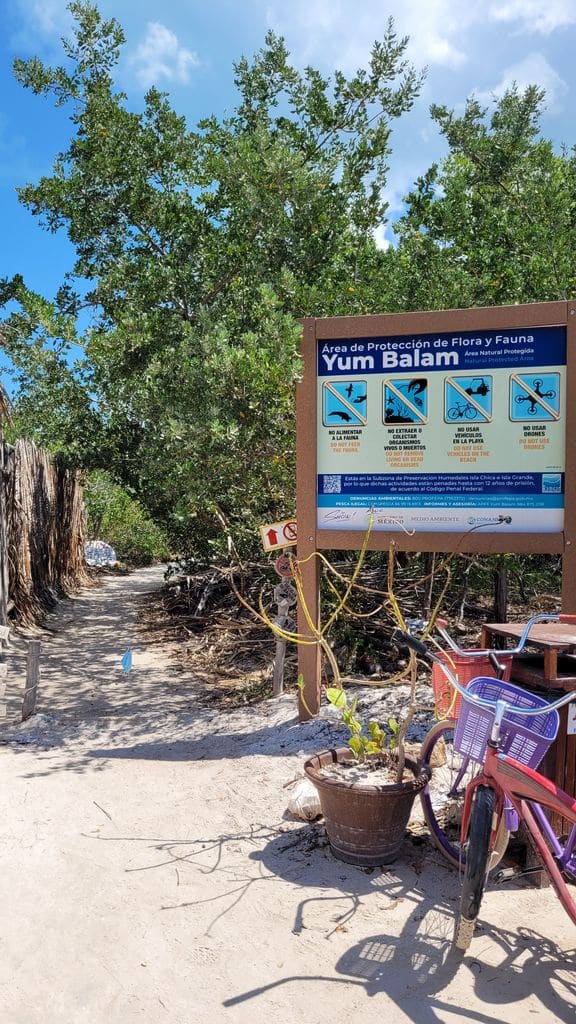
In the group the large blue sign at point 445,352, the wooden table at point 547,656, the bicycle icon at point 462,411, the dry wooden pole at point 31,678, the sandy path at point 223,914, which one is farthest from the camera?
the dry wooden pole at point 31,678

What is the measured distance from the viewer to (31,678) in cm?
577

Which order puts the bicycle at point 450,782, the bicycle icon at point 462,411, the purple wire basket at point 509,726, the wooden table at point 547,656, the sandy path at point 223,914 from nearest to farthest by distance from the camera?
1. the sandy path at point 223,914
2. the purple wire basket at point 509,726
3. the bicycle at point 450,782
4. the wooden table at point 547,656
5. the bicycle icon at point 462,411

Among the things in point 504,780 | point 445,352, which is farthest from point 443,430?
point 504,780

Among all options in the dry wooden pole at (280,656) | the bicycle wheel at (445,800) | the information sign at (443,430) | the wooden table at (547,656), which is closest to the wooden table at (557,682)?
the wooden table at (547,656)

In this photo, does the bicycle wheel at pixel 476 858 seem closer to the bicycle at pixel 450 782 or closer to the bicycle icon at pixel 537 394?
the bicycle at pixel 450 782

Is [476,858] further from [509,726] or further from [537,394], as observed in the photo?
[537,394]

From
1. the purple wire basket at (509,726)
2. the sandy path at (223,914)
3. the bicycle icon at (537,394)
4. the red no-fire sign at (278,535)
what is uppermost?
the bicycle icon at (537,394)

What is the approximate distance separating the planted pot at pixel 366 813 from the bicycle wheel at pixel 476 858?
667 millimetres

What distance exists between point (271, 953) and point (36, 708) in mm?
3955

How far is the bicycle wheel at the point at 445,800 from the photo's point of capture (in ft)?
10.7

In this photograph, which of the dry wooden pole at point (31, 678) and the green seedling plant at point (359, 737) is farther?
the dry wooden pole at point (31, 678)

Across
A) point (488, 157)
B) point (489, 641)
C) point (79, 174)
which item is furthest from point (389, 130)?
point (489, 641)

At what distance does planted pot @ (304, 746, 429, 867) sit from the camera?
3402 millimetres

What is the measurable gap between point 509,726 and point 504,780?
0.19 m
